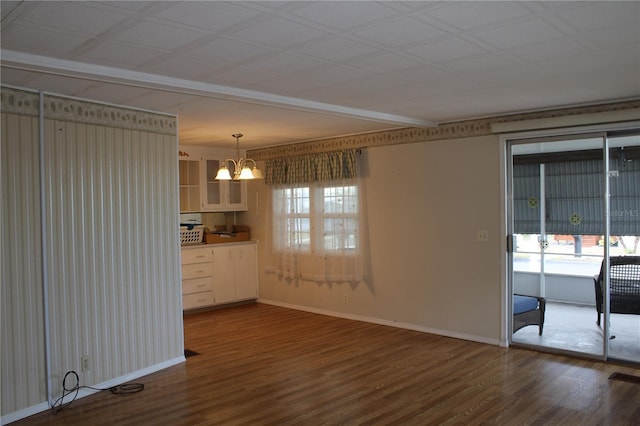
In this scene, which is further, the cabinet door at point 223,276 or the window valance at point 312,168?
the cabinet door at point 223,276

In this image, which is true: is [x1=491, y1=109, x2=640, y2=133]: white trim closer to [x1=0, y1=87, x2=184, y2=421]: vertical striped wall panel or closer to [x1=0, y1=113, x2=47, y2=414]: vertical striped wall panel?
[x1=0, y1=87, x2=184, y2=421]: vertical striped wall panel

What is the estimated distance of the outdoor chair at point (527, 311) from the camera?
5.49m

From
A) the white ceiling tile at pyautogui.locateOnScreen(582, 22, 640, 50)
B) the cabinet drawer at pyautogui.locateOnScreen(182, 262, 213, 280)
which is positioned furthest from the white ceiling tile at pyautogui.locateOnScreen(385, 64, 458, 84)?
the cabinet drawer at pyautogui.locateOnScreen(182, 262, 213, 280)

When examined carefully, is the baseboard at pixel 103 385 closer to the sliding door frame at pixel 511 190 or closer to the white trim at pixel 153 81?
the white trim at pixel 153 81

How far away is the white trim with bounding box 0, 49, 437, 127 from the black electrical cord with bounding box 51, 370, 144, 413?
89.1 inches

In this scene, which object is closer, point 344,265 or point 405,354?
point 405,354

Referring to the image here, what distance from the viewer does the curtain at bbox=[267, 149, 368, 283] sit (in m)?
6.75

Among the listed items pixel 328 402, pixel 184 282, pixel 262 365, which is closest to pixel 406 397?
pixel 328 402

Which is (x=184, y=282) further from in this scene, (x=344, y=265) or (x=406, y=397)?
(x=406, y=397)

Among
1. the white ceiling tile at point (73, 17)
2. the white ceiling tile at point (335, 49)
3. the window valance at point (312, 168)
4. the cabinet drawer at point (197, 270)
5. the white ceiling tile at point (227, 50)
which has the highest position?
the white ceiling tile at point (73, 17)

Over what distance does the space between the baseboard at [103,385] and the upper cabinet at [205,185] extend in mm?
2949

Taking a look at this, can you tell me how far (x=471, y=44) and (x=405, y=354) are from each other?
3210 mm

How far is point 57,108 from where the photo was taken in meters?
4.08

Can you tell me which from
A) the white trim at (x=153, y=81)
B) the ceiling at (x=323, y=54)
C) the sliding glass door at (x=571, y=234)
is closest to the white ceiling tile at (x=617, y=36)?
the ceiling at (x=323, y=54)
